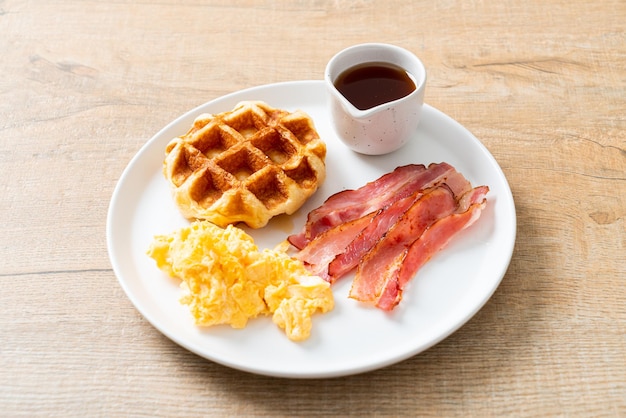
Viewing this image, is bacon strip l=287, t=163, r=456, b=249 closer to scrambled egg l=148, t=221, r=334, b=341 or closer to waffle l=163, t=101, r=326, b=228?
waffle l=163, t=101, r=326, b=228

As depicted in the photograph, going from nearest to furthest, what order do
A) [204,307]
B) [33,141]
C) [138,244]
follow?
[204,307] → [138,244] → [33,141]

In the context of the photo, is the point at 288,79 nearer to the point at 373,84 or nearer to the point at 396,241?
the point at 373,84

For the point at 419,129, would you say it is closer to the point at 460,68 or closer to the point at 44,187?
the point at 460,68

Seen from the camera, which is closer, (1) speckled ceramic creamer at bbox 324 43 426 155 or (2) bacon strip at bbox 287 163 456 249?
(2) bacon strip at bbox 287 163 456 249

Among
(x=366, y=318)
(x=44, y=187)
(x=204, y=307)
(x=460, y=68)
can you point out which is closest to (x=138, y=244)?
(x=204, y=307)

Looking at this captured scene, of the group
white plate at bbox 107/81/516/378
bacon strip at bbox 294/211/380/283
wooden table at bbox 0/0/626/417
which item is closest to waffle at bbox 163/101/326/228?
white plate at bbox 107/81/516/378

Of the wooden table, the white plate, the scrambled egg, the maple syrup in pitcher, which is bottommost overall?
the wooden table

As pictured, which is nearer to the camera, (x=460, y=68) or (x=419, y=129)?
(x=419, y=129)
